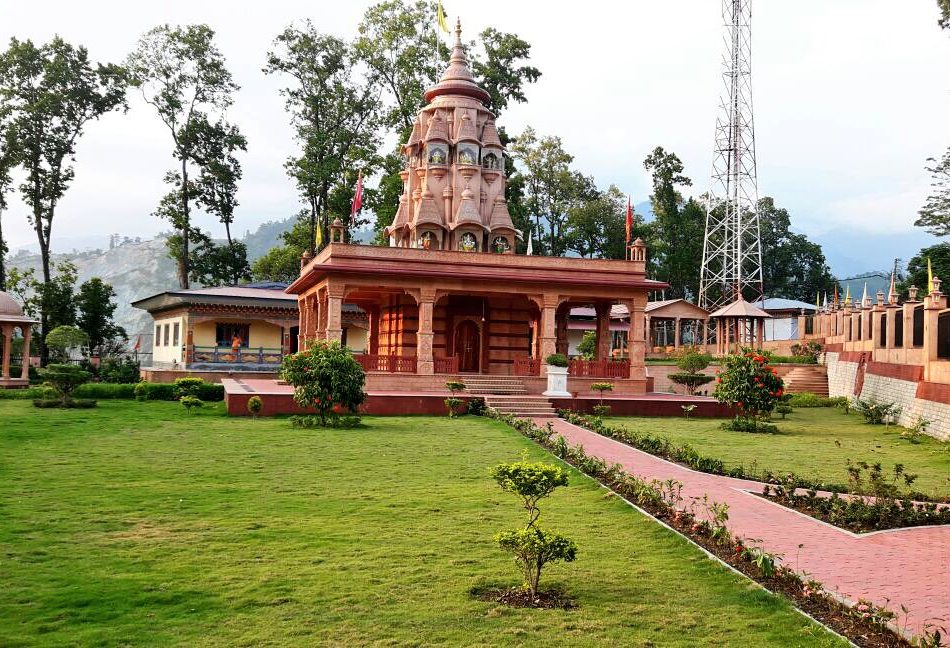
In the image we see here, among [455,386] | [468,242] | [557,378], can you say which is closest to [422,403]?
[455,386]

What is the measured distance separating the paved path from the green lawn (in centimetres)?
283

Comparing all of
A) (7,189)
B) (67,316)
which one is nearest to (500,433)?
(67,316)

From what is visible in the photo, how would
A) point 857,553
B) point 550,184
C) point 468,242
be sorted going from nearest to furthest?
1. point 857,553
2. point 468,242
3. point 550,184

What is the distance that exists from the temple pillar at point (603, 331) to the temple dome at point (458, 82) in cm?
936

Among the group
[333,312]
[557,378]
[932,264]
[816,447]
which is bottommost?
[816,447]

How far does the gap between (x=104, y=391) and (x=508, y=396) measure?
1287cm

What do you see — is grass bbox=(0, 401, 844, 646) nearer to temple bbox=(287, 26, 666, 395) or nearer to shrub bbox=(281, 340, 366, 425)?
shrub bbox=(281, 340, 366, 425)

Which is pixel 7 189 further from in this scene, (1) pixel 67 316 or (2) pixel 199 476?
(2) pixel 199 476

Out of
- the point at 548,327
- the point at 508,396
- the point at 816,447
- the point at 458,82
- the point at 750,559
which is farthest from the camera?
the point at 458,82

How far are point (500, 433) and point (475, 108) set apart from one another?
55.0 ft

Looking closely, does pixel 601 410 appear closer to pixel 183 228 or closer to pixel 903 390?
pixel 903 390

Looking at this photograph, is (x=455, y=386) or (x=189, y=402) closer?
(x=189, y=402)

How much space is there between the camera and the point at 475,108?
31.0 meters

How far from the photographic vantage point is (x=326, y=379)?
18.7 m
